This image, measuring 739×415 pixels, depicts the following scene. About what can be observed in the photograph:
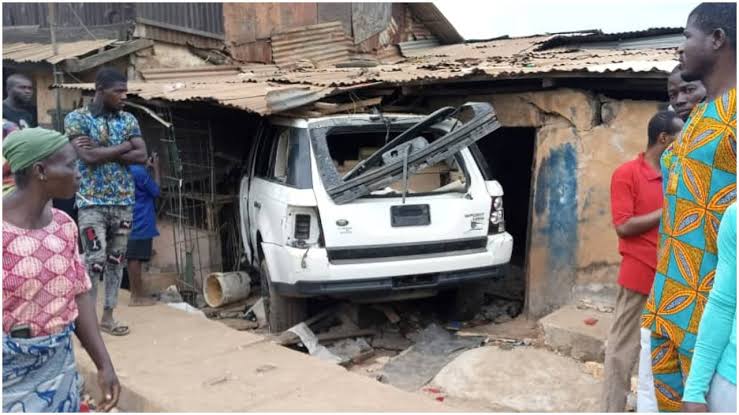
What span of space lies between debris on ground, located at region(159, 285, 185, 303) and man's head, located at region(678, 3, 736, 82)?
Answer: 5.87m

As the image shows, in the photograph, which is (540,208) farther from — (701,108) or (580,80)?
(701,108)

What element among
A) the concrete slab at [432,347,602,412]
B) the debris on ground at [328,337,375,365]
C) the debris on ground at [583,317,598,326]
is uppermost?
the debris on ground at [583,317,598,326]

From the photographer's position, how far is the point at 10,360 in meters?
2.59

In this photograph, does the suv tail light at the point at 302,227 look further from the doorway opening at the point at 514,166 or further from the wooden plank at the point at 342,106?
the doorway opening at the point at 514,166

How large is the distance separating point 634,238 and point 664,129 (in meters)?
0.61

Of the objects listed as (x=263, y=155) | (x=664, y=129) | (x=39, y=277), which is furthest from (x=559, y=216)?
(x=39, y=277)

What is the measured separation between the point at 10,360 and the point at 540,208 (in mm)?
4685

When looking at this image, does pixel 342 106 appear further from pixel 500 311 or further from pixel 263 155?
pixel 500 311

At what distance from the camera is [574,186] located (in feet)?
19.7

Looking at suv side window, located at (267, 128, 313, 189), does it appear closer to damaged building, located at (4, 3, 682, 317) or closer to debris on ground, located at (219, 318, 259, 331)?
damaged building, located at (4, 3, 682, 317)

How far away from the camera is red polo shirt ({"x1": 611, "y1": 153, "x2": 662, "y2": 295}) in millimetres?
3676

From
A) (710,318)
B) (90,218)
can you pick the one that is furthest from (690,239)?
(90,218)

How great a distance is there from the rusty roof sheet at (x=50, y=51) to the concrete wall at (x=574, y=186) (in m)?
6.93

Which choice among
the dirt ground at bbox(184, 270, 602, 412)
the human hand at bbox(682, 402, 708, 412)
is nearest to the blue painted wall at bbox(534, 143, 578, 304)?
the dirt ground at bbox(184, 270, 602, 412)
